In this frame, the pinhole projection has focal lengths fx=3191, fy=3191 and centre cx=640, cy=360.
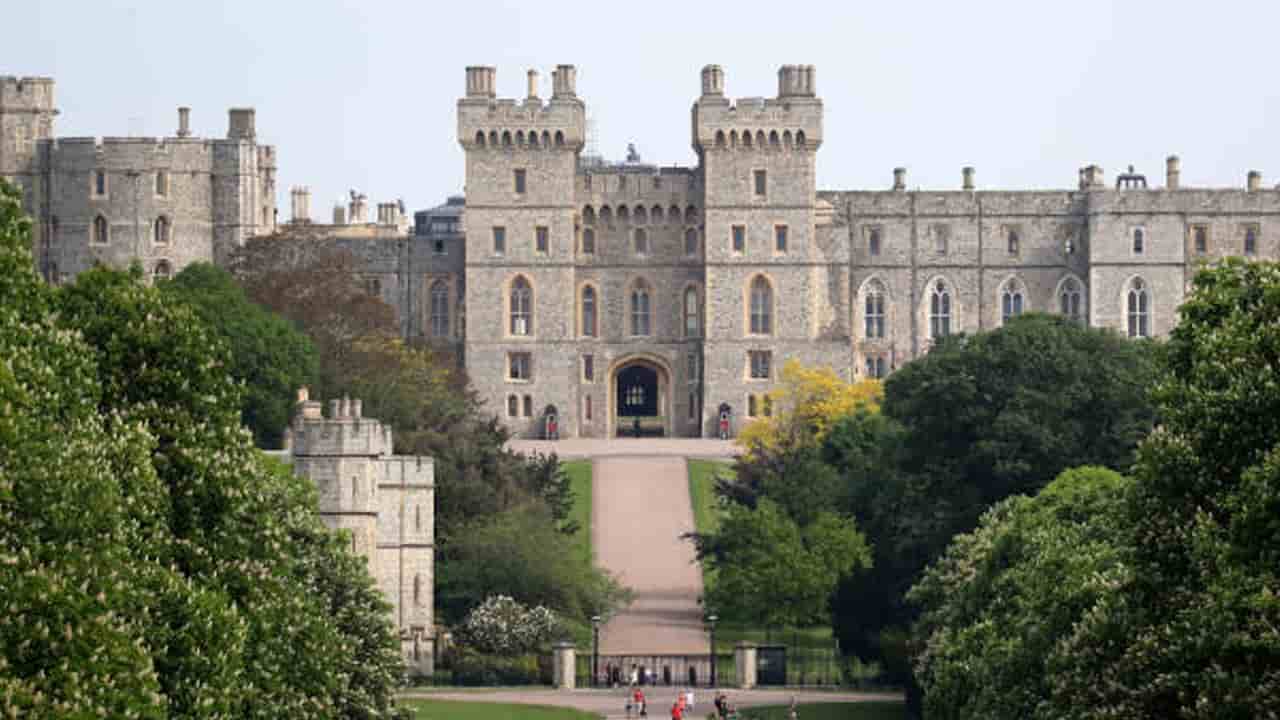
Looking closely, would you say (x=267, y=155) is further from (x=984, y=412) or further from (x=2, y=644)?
(x=2, y=644)

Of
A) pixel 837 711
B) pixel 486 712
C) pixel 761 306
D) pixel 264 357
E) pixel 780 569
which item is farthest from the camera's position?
pixel 761 306

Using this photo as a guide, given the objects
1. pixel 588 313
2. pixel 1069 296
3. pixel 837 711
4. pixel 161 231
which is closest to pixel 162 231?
pixel 161 231

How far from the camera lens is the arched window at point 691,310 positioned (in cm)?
9244

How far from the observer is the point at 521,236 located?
91188 millimetres

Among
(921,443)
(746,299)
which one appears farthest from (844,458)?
(746,299)

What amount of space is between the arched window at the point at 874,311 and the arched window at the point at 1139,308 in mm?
7316

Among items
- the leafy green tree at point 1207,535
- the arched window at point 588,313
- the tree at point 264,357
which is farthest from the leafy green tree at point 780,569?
the leafy green tree at point 1207,535

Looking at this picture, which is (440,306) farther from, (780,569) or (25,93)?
(780,569)

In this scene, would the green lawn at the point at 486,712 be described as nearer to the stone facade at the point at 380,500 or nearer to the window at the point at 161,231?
the stone facade at the point at 380,500

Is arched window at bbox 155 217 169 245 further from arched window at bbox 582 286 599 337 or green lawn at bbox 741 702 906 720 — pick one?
green lawn at bbox 741 702 906 720

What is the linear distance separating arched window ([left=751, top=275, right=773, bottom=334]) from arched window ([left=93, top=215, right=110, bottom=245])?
59.8ft

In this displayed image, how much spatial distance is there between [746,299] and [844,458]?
19951 mm

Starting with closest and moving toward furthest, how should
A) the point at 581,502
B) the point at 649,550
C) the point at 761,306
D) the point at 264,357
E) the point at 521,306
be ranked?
1. the point at 264,357
2. the point at 649,550
3. the point at 581,502
4. the point at 761,306
5. the point at 521,306

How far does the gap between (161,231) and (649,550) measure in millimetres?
22342
